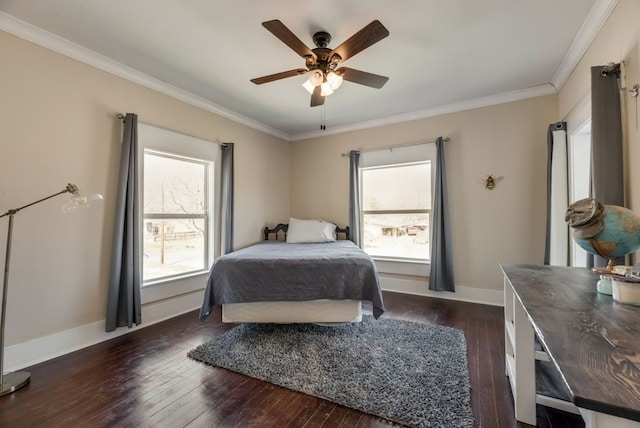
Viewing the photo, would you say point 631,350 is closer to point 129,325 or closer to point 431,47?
point 431,47

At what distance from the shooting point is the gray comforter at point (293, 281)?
8.21 ft

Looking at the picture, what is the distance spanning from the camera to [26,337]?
7.00ft

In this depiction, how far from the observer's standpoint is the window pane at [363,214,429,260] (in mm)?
3963

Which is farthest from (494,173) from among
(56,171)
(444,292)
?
(56,171)

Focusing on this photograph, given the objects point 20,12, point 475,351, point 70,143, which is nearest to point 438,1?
point 475,351

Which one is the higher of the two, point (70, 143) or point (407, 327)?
point (70, 143)

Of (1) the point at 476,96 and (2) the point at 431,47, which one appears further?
(1) the point at 476,96

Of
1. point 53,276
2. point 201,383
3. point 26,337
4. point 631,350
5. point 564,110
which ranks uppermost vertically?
point 564,110

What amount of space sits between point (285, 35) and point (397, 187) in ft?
9.26

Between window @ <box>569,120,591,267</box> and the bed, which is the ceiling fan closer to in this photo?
the bed

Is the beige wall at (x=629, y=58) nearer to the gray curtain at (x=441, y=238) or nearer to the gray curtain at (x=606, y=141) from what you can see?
the gray curtain at (x=606, y=141)

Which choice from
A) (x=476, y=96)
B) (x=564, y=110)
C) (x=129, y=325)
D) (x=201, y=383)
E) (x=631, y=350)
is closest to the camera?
(x=631, y=350)

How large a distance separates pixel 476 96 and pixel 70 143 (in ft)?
14.3

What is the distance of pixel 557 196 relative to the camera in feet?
9.44
